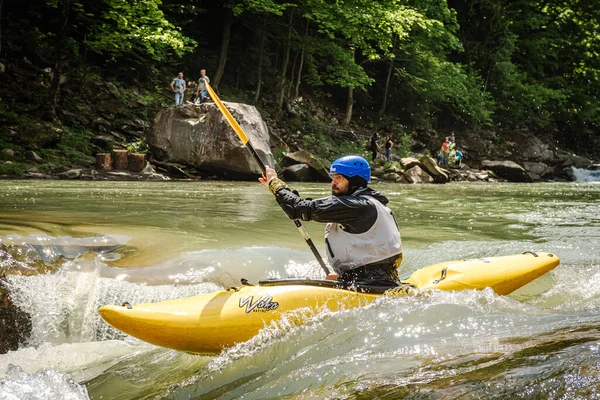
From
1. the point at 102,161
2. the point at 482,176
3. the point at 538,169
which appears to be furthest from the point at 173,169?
the point at 538,169

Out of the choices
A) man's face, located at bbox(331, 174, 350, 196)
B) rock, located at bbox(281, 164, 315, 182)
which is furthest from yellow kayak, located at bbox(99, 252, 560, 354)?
rock, located at bbox(281, 164, 315, 182)

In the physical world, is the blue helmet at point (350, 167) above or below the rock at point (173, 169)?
above

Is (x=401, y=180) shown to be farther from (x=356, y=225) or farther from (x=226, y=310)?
(x=226, y=310)

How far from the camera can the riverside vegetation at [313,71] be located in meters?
14.8

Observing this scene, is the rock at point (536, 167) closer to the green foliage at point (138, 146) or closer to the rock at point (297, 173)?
the rock at point (297, 173)

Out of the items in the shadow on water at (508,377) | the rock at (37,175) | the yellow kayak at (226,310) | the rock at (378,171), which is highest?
the shadow on water at (508,377)

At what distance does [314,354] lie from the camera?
318 cm

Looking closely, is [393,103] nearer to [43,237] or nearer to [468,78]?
[468,78]

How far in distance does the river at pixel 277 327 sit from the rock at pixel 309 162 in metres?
7.35

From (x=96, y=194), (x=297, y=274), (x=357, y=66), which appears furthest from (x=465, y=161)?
(x=297, y=274)

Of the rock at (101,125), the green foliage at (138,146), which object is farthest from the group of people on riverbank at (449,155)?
the rock at (101,125)

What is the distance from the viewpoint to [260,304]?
11.9 ft

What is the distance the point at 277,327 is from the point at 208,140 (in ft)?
35.4

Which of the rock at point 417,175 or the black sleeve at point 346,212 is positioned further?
the rock at point 417,175
